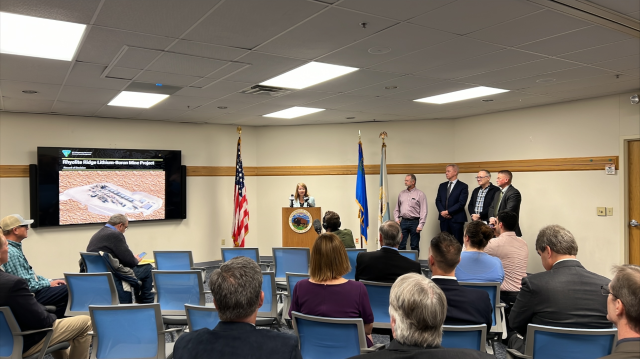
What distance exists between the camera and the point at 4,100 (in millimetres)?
6301

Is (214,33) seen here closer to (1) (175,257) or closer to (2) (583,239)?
(1) (175,257)

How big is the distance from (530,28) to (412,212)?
5466mm

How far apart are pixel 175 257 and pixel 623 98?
6545mm

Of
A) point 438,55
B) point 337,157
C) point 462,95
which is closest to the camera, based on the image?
point 438,55

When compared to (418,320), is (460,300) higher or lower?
lower

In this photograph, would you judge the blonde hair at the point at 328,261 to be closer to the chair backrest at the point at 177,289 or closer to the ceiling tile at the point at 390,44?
the chair backrest at the point at 177,289

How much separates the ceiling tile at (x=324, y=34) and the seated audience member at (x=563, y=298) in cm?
203

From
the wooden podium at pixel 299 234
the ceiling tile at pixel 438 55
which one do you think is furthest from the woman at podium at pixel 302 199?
the ceiling tile at pixel 438 55

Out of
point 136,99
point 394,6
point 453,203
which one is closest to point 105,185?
point 136,99

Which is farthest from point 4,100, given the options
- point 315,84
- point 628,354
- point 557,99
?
point 557,99

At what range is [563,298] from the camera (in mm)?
2537

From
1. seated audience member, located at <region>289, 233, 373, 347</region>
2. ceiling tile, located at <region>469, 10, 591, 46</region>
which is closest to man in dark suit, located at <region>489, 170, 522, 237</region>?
ceiling tile, located at <region>469, 10, 591, 46</region>

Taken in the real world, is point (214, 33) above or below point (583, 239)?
above

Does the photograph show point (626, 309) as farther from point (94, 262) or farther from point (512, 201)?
point (512, 201)
